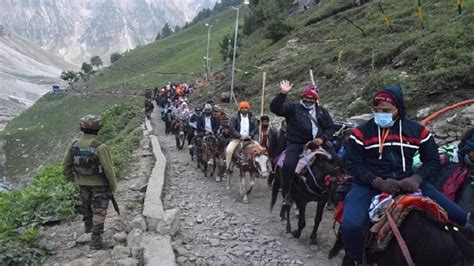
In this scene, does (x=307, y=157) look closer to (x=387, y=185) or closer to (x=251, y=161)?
(x=387, y=185)

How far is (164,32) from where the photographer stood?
192 meters

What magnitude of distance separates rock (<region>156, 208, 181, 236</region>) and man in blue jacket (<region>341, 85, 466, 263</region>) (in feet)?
12.7

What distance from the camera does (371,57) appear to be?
802 inches

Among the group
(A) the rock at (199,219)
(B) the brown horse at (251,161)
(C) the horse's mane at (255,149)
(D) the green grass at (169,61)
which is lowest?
(A) the rock at (199,219)

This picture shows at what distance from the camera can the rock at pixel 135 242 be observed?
7.45 m

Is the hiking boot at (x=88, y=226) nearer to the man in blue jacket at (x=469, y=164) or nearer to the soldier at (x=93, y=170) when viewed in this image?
the soldier at (x=93, y=170)

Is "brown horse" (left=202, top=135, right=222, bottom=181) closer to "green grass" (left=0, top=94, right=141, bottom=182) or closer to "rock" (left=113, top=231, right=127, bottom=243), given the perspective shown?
"rock" (left=113, top=231, right=127, bottom=243)

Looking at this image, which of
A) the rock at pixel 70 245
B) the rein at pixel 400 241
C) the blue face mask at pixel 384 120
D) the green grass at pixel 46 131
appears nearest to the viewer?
the rein at pixel 400 241

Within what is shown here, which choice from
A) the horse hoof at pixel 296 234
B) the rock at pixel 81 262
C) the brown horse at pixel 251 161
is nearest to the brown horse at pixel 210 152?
the brown horse at pixel 251 161

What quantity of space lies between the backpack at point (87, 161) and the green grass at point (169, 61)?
70132 millimetres

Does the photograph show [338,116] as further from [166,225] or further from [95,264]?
[95,264]

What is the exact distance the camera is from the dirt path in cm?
810

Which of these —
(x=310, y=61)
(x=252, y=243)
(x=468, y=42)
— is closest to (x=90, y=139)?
(x=252, y=243)

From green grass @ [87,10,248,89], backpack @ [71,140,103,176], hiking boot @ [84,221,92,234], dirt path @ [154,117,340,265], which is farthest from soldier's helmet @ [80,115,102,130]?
green grass @ [87,10,248,89]
